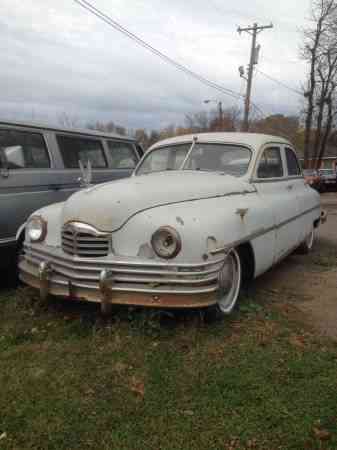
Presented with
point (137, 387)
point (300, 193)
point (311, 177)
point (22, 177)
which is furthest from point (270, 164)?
point (311, 177)

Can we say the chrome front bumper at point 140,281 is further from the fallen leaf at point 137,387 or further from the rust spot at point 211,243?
the fallen leaf at point 137,387

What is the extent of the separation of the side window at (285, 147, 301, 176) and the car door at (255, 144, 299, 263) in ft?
0.90

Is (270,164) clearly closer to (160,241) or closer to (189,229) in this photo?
(189,229)

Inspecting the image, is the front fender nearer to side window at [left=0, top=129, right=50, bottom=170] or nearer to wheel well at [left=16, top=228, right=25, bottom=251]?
wheel well at [left=16, top=228, right=25, bottom=251]

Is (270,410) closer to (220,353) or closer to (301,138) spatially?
(220,353)

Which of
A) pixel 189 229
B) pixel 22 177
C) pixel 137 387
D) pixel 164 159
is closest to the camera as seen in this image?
pixel 137 387

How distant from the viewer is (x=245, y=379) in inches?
100

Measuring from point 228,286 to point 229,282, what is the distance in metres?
0.04

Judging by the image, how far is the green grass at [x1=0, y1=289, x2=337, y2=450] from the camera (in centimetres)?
206

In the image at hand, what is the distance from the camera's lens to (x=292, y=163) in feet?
18.7

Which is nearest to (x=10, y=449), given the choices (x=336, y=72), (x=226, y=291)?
(x=226, y=291)

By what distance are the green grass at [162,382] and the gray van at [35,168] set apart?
1114 millimetres

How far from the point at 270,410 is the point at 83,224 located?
1886mm

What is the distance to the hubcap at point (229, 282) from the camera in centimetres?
337
